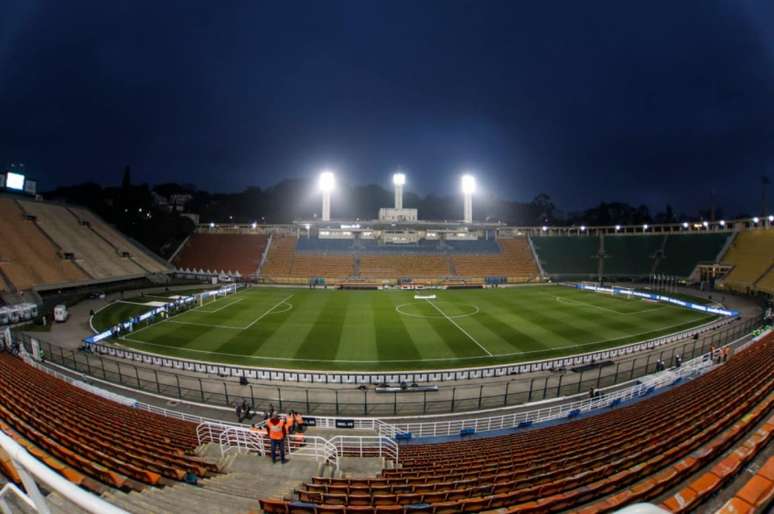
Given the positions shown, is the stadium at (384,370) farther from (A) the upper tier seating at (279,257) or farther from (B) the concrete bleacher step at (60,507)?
(A) the upper tier seating at (279,257)

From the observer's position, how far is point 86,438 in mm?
8328

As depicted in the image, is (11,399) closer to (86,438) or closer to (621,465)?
(86,438)

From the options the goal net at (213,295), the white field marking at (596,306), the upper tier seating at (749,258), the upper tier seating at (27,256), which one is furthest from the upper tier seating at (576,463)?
the upper tier seating at (749,258)

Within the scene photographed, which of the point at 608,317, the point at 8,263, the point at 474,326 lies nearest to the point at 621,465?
the point at 474,326

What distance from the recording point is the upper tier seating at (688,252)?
5847 centimetres

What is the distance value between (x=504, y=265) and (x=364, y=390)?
53.4 meters

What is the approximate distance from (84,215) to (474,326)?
66075mm

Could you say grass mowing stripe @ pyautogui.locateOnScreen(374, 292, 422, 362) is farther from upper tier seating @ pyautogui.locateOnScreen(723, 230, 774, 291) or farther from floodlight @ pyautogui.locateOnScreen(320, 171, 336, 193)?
upper tier seating @ pyautogui.locateOnScreen(723, 230, 774, 291)

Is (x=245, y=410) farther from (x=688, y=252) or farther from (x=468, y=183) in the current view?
(x=688, y=252)

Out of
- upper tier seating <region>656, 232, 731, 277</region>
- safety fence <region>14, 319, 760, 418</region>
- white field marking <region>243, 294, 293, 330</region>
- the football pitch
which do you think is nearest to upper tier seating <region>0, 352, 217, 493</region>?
safety fence <region>14, 319, 760, 418</region>

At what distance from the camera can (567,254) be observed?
71.0m

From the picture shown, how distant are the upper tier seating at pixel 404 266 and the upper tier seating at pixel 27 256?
128 ft

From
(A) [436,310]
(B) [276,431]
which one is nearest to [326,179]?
(A) [436,310]

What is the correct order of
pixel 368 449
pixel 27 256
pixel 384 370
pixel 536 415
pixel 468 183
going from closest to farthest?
pixel 368 449 < pixel 536 415 < pixel 384 370 < pixel 27 256 < pixel 468 183
